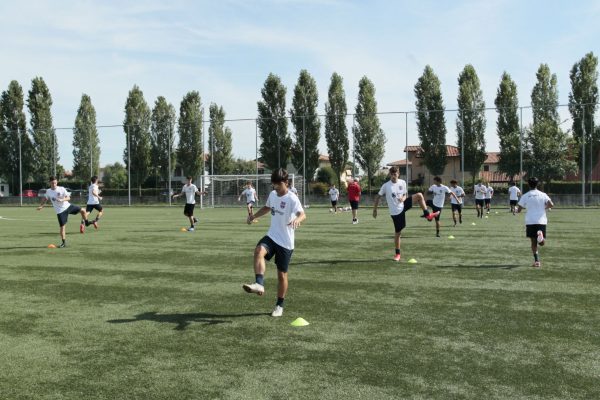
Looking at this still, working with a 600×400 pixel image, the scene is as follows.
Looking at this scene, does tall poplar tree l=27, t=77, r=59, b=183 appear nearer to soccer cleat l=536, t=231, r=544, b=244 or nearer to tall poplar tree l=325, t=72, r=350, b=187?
tall poplar tree l=325, t=72, r=350, b=187

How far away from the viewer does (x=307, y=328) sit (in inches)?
257

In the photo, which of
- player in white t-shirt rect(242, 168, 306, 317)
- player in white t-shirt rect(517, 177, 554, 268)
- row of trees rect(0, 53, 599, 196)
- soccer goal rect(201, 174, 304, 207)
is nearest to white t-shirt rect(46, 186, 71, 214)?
player in white t-shirt rect(242, 168, 306, 317)

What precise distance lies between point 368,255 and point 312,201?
38459 mm

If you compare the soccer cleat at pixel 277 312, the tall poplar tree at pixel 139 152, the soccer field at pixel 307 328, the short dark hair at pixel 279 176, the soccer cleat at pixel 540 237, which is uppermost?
the tall poplar tree at pixel 139 152

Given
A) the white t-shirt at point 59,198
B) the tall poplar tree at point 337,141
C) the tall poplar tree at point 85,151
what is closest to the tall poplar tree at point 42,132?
the tall poplar tree at point 85,151

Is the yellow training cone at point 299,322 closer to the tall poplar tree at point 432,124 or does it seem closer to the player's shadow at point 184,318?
the player's shadow at point 184,318

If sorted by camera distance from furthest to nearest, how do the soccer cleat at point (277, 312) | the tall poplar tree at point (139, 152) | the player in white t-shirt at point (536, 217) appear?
the tall poplar tree at point (139, 152), the player in white t-shirt at point (536, 217), the soccer cleat at point (277, 312)

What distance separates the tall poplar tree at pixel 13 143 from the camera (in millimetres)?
62781

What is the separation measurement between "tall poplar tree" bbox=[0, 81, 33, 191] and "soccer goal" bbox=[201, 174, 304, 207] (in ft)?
83.1

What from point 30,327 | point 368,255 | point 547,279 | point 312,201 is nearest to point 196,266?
point 368,255

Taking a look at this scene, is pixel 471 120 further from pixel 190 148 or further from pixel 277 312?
pixel 277 312

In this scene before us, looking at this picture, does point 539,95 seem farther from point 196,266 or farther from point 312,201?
point 196,266

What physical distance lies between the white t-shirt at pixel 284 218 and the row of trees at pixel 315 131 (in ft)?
137

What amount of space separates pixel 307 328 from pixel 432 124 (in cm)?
5113
